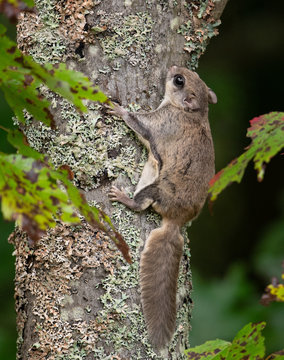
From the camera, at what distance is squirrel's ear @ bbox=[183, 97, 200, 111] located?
9.03 ft

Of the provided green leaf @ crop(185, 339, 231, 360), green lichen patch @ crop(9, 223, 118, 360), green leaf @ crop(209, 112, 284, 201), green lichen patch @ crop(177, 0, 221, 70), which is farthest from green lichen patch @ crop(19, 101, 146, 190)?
green leaf @ crop(209, 112, 284, 201)

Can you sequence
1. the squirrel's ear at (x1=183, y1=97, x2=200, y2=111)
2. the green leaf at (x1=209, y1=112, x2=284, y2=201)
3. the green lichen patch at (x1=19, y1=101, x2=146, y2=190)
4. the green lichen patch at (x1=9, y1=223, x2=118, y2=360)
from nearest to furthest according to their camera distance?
the green leaf at (x1=209, y1=112, x2=284, y2=201) → the green lichen patch at (x1=9, y1=223, x2=118, y2=360) → the green lichen patch at (x1=19, y1=101, x2=146, y2=190) → the squirrel's ear at (x1=183, y1=97, x2=200, y2=111)

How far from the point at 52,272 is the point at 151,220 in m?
0.43

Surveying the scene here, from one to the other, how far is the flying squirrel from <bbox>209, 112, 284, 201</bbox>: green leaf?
2.61 feet

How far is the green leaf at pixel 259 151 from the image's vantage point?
1.38 meters

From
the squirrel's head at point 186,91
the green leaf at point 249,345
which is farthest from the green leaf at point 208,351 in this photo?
the squirrel's head at point 186,91

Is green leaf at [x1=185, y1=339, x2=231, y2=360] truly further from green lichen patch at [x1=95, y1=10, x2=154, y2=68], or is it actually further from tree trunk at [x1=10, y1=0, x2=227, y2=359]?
green lichen patch at [x1=95, y1=10, x2=154, y2=68]

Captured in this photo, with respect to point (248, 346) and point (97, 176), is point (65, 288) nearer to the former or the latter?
point (97, 176)

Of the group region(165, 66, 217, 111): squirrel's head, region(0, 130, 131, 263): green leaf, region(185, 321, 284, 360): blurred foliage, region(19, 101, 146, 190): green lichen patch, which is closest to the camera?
region(0, 130, 131, 263): green leaf

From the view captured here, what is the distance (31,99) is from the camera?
1.39 m

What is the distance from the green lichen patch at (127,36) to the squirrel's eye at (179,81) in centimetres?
22

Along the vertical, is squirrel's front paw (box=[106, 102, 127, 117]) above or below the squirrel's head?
below

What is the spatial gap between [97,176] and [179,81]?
2.04 feet

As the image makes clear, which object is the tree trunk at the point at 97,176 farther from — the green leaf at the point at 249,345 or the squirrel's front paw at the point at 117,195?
the green leaf at the point at 249,345
